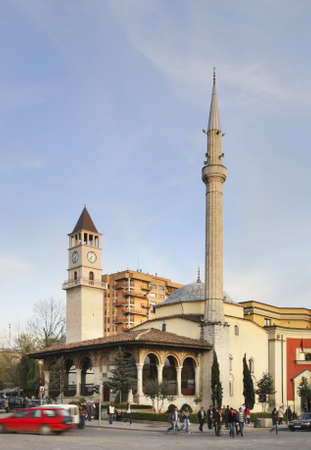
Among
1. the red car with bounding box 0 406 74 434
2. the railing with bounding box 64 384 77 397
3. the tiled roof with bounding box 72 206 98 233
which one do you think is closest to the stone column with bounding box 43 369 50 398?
the railing with bounding box 64 384 77 397

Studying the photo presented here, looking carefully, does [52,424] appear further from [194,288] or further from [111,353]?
[194,288]

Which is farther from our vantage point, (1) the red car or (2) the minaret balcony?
(2) the minaret balcony

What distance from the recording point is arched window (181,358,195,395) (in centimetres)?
4431

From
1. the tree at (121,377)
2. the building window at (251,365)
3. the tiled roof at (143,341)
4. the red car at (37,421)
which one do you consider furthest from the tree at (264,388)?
the red car at (37,421)

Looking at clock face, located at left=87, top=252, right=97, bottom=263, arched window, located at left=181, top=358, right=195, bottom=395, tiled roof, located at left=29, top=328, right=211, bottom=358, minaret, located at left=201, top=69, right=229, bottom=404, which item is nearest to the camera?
tiled roof, located at left=29, top=328, right=211, bottom=358

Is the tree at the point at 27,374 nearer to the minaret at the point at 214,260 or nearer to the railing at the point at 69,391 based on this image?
the railing at the point at 69,391

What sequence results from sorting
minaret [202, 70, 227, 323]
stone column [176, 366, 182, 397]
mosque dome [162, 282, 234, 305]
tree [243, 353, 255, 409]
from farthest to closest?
1. mosque dome [162, 282, 234, 305]
2. tree [243, 353, 255, 409]
3. minaret [202, 70, 227, 323]
4. stone column [176, 366, 182, 397]

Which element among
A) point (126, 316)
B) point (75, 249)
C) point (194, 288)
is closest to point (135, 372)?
point (194, 288)

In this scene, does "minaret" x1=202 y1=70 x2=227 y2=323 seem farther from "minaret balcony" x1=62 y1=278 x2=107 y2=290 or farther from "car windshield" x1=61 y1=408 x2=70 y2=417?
"car windshield" x1=61 y1=408 x2=70 y2=417

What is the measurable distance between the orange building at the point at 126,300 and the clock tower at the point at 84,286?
3277 cm

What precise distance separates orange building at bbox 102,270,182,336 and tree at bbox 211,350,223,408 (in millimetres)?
53106

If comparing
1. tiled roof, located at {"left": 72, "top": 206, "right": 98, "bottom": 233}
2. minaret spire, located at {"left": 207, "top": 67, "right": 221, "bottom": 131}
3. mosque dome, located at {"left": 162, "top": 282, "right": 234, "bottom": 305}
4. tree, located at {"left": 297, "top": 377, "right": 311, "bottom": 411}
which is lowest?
tree, located at {"left": 297, "top": 377, "right": 311, "bottom": 411}

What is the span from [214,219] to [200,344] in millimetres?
10184

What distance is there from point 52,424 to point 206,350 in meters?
22.3
